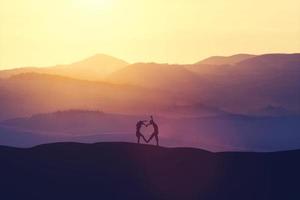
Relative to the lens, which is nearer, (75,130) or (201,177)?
(201,177)

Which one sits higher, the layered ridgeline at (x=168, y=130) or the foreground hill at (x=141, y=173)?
the layered ridgeline at (x=168, y=130)

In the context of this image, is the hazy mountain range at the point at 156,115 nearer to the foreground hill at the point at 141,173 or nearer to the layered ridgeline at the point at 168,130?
the layered ridgeline at the point at 168,130

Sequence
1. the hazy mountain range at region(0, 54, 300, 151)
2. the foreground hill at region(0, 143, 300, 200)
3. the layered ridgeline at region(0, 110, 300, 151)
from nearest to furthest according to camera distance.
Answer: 1. the foreground hill at region(0, 143, 300, 200)
2. the layered ridgeline at region(0, 110, 300, 151)
3. the hazy mountain range at region(0, 54, 300, 151)

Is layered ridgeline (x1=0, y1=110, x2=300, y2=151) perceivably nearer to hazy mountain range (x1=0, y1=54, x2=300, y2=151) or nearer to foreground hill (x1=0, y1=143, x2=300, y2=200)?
hazy mountain range (x1=0, y1=54, x2=300, y2=151)

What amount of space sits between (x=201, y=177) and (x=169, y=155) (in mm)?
1877

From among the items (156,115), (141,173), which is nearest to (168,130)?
(156,115)

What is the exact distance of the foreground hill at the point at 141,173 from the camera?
27844 millimetres

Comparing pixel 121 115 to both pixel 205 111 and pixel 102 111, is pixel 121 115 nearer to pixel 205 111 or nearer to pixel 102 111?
pixel 102 111

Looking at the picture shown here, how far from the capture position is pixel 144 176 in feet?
96.5

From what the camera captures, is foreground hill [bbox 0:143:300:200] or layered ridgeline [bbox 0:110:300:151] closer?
foreground hill [bbox 0:143:300:200]

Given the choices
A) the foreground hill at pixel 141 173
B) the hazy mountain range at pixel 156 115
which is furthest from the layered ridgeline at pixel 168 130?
the foreground hill at pixel 141 173

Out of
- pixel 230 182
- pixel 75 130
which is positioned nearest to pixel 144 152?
pixel 230 182

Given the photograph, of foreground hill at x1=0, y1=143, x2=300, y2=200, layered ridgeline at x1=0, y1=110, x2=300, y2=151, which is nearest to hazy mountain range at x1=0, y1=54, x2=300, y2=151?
layered ridgeline at x1=0, y1=110, x2=300, y2=151

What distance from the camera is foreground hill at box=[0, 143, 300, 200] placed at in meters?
27.8
